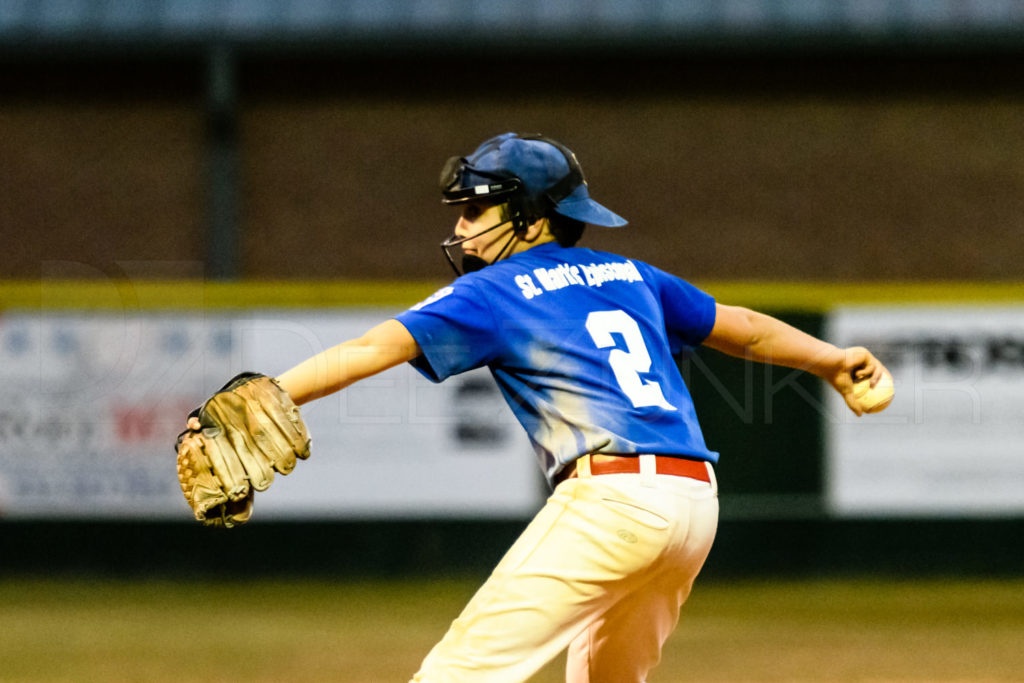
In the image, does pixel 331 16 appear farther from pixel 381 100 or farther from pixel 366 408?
pixel 366 408

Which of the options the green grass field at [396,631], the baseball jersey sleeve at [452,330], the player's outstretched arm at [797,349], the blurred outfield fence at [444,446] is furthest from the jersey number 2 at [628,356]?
the blurred outfield fence at [444,446]

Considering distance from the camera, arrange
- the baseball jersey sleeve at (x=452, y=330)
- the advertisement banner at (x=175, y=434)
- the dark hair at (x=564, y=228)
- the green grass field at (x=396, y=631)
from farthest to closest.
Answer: the advertisement banner at (x=175, y=434)
the green grass field at (x=396, y=631)
the dark hair at (x=564, y=228)
the baseball jersey sleeve at (x=452, y=330)

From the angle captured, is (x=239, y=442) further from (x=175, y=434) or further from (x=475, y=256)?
(x=175, y=434)

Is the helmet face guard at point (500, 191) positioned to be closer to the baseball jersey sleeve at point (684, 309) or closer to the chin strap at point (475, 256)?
the chin strap at point (475, 256)

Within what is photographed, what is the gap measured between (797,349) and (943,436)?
4512 millimetres

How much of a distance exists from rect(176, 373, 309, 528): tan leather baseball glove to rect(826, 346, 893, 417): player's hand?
155 cm

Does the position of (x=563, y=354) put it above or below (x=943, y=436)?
above

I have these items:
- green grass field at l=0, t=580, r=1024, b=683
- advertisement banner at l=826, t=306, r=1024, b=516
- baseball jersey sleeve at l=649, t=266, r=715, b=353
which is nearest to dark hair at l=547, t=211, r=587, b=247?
baseball jersey sleeve at l=649, t=266, r=715, b=353

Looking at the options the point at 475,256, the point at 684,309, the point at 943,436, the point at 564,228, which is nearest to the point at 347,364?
the point at 475,256

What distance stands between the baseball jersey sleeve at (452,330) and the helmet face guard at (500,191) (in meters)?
0.35

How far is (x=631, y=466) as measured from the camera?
291 centimetres

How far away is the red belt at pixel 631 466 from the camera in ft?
9.53

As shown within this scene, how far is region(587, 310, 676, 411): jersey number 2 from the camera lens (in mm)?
2980

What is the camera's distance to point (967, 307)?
307 inches
